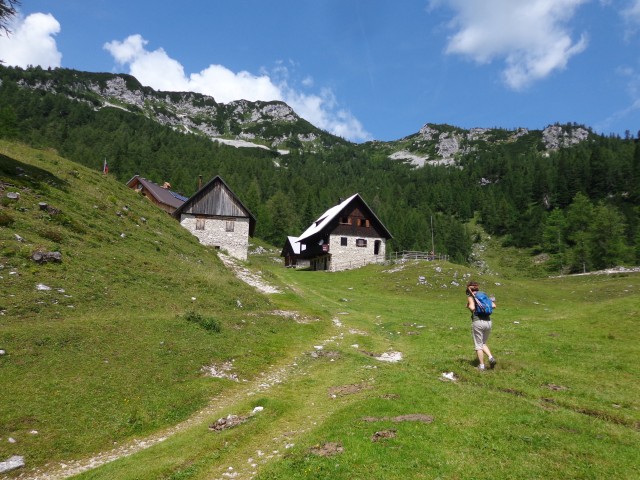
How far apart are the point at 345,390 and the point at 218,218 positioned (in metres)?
48.1

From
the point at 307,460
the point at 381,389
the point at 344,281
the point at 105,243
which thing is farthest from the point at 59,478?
the point at 344,281

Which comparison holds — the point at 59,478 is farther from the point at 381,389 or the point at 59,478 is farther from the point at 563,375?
the point at 563,375

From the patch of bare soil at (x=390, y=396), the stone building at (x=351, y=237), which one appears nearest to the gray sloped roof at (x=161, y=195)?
the stone building at (x=351, y=237)

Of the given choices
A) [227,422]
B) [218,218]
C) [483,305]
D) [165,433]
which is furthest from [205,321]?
[218,218]

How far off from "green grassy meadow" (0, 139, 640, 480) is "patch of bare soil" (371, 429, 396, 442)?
0.05 m

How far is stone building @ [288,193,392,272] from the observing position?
2616 inches

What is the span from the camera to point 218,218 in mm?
57594

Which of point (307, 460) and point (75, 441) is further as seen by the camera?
point (75, 441)

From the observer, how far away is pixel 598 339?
20.2m

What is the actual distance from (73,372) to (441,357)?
46.2 ft

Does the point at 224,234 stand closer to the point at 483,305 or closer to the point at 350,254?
the point at 350,254

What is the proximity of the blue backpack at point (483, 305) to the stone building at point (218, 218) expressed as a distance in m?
46.5

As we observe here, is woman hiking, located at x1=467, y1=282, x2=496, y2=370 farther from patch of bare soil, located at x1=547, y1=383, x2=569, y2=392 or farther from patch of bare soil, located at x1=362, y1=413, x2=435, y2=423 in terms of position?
patch of bare soil, located at x1=362, y1=413, x2=435, y2=423

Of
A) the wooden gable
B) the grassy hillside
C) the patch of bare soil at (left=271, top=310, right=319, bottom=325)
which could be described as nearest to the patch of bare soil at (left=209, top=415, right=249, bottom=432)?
the grassy hillside
